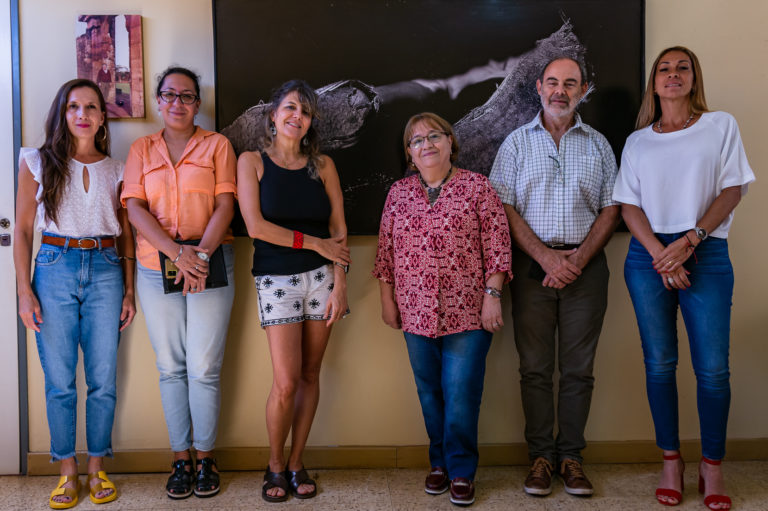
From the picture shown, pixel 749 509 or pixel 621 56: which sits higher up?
pixel 621 56

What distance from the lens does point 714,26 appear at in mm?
2611

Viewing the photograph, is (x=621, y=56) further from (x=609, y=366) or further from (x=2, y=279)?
(x=2, y=279)

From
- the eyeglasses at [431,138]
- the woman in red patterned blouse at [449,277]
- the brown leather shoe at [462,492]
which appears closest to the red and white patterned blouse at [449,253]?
the woman in red patterned blouse at [449,277]

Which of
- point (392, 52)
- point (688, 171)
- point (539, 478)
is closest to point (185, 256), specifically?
point (392, 52)

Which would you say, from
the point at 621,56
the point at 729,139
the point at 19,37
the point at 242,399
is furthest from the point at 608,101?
the point at 19,37

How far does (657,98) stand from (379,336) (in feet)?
5.37

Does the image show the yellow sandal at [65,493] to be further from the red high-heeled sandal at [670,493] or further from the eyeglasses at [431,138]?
the red high-heeled sandal at [670,493]

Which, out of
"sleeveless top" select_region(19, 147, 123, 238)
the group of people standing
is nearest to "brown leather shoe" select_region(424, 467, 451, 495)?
the group of people standing

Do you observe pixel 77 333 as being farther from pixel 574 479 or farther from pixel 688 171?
pixel 688 171

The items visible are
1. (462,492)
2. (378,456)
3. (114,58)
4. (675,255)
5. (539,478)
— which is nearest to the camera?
(675,255)

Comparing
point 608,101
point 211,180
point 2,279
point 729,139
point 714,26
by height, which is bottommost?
point 2,279

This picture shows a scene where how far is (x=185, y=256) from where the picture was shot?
2178 mm

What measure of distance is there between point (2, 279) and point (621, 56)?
305 centimetres

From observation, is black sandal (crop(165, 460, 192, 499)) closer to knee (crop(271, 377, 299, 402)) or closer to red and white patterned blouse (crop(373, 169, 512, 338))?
knee (crop(271, 377, 299, 402))
